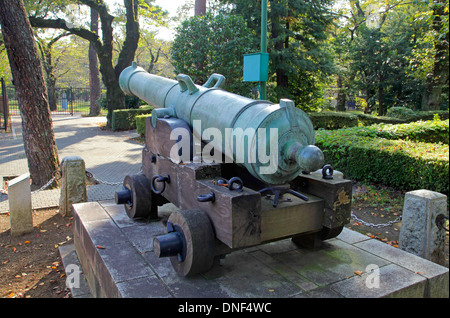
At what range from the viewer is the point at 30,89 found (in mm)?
6555

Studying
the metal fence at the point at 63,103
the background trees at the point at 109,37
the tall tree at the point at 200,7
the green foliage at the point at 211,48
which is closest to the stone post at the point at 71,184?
the green foliage at the point at 211,48

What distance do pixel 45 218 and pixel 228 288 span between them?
3.84 metres

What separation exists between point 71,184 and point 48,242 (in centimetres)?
99

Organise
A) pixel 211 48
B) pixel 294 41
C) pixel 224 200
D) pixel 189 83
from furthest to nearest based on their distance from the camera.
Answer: pixel 294 41, pixel 211 48, pixel 189 83, pixel 224 200

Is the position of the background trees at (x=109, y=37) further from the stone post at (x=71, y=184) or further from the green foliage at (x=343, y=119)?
the stone post at (x=71, y=184)

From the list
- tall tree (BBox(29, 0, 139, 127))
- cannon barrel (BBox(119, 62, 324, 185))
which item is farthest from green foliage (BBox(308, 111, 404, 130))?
cannon barrel (BBox(119, 62, 324, 185))

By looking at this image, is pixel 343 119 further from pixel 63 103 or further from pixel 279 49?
pixel 63 103

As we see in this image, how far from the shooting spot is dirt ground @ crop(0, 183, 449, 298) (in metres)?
3.69

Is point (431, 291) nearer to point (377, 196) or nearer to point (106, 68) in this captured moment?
point (377, 196)

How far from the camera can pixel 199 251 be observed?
2615 millimetres

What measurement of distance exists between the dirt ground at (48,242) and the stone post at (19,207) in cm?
12

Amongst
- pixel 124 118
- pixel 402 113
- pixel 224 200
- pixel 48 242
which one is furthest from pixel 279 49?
pixel 224 200

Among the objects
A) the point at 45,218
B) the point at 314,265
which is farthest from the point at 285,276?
the point at 45,218

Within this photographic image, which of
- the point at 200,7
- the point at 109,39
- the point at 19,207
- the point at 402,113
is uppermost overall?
the point at 200,7
